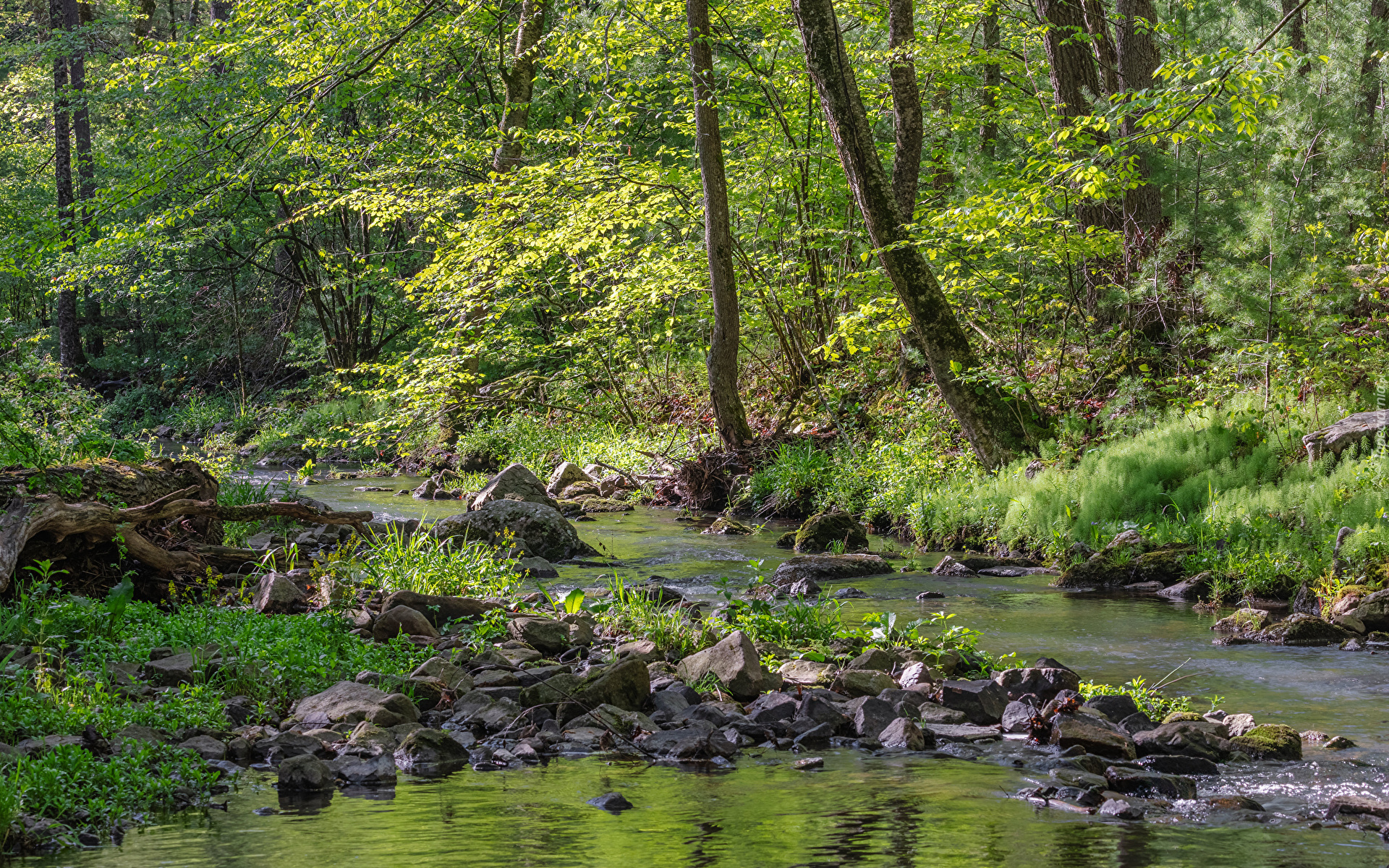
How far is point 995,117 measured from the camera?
600 inches

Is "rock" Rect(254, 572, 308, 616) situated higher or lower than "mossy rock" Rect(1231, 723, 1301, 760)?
higher

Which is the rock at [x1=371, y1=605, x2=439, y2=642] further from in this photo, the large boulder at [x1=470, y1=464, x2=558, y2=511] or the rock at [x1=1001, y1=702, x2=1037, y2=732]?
the large boulder at [x1=470, y1=464, x2=558, y2=511]

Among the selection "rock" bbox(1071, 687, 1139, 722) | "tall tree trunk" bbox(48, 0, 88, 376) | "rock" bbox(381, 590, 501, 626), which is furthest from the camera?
"tall tree trunk" bbox(48, 0, 88, 376)

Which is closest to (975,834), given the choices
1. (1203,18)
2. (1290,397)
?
(1290,397)

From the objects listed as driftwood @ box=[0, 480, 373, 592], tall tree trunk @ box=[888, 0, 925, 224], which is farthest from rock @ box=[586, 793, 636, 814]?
tall tree trunk @ box=[888, 0, 925, 224]

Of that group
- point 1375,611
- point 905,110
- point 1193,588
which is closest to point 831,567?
point 1193,588

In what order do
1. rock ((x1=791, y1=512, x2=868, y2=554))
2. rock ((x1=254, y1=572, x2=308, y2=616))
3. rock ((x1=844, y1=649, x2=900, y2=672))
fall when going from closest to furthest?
rock ((x1=844, y1=649, x2=900, y2=672)) < rock ((x1=254, y1=572, x2=308, y2=616)) < rock ((x1=791, y1=512, x2=868, y2=554))

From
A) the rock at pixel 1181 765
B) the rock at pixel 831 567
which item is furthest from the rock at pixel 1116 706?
the rock at pixel 831 567

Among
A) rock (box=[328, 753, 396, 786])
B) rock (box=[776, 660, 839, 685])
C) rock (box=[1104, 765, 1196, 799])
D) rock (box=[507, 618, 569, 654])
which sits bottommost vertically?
rock (box=[1104, 765, 1196, 799])

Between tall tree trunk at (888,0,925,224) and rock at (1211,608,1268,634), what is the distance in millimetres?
6837

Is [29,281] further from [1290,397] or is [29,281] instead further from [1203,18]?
[1290,397]

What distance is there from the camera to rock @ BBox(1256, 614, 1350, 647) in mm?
6562

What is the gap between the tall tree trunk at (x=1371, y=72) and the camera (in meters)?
11.5

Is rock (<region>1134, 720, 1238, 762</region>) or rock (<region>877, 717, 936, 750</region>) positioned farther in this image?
rock (<region>877, 717, 936, 750</region>)
